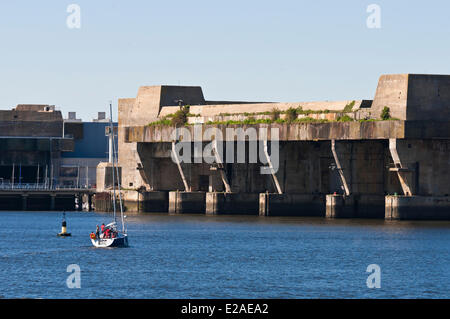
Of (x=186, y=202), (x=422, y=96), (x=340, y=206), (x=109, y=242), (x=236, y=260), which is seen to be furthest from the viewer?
(x=186, y=202)

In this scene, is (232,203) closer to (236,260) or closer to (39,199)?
Answer: (39,199)

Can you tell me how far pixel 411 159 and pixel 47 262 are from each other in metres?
51.9

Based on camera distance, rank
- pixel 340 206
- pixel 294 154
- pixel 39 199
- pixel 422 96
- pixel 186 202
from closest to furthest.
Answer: pixel 422 96 < pixel 340 206 < pixel 294 154 < pixel 186 202 < pixel 39 199

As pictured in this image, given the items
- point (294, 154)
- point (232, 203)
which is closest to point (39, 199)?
point (232, 203)

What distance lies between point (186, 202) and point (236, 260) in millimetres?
63847

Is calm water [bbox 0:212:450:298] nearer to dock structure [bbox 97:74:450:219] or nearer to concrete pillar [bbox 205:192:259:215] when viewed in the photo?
dock structure [bbox 97:74:450:219]

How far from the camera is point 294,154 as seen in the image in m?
140

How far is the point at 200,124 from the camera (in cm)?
14388

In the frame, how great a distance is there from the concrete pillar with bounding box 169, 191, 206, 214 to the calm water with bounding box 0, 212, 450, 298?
18.1 metres

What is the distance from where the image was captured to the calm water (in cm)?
6594

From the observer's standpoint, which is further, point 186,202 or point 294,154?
point 186,202

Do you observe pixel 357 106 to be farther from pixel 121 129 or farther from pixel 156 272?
pixel 156 272

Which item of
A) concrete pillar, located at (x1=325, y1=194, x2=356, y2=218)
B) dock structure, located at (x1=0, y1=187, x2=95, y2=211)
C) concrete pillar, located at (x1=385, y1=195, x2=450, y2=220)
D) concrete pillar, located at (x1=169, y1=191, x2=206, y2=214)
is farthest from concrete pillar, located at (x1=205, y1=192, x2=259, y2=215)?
dock structure, located at (x1=0, y1=187, x2=95, y2=211)

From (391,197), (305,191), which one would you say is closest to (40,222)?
(305,191)
